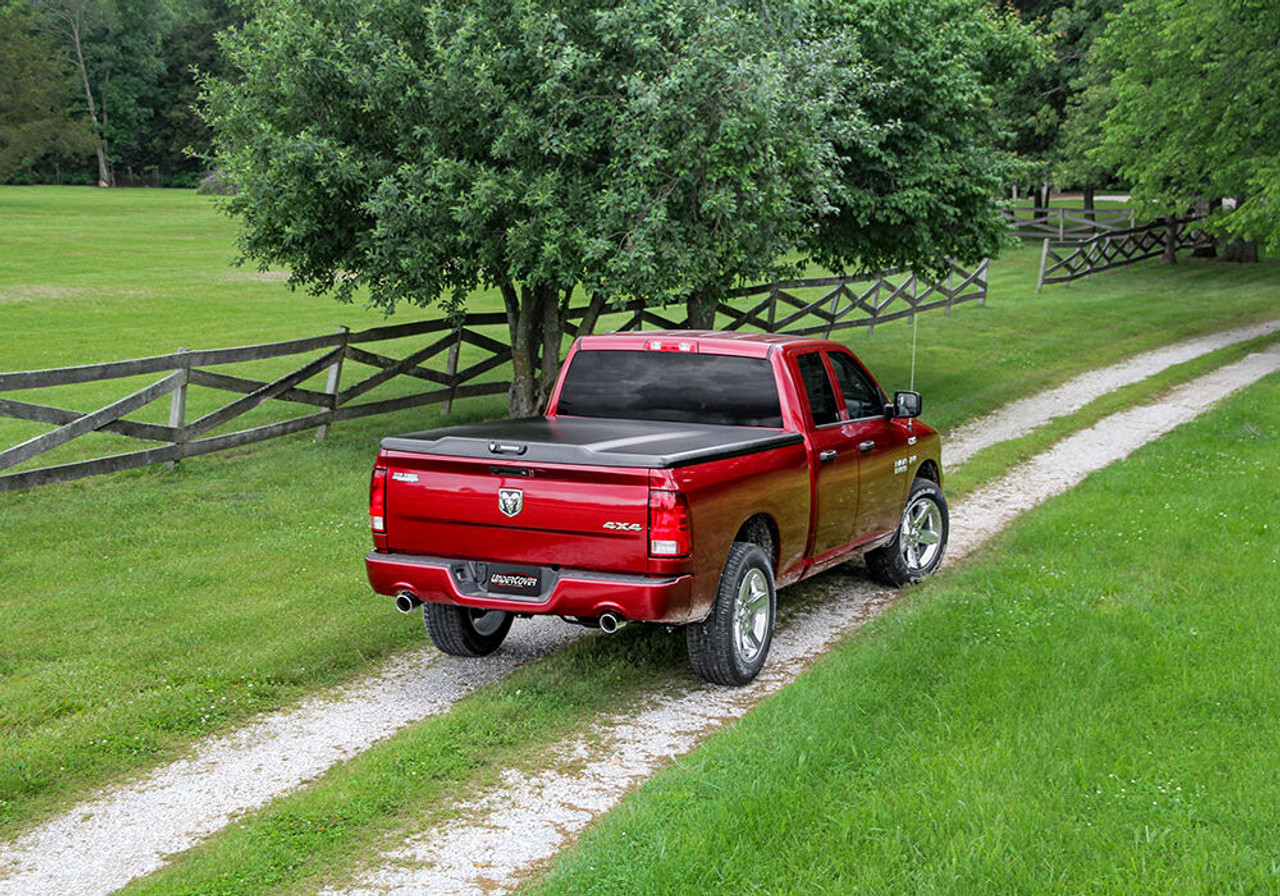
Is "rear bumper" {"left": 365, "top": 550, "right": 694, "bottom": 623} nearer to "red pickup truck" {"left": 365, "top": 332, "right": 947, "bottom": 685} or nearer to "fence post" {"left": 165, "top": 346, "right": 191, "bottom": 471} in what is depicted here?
"red pickup truck" {"left": 365, "top": 332, "right": 947, "bottom": 685}

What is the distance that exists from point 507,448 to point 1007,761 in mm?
3044

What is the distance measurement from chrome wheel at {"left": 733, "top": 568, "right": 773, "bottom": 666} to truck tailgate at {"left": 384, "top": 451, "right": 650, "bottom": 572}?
0.99 m

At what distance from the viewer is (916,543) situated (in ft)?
32.9

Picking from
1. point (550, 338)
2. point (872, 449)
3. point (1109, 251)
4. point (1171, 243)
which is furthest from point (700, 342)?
point (1171, 243)

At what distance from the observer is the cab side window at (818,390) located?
27.9ft

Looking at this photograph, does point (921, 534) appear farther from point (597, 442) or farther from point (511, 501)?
point (511, 501)

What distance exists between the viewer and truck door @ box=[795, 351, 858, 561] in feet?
27.1

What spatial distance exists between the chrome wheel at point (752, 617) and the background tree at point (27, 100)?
65.9 meters

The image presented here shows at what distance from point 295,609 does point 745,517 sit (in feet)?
11.7

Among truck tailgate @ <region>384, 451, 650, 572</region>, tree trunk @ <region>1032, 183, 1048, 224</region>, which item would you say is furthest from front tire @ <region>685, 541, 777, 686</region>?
tree trunk @ <region>1032, 183, 1048, 224</region>

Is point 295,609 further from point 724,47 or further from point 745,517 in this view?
point 724,47

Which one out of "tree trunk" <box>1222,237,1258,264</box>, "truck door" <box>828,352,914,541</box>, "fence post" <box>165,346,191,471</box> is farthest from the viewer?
"tree trunk" <box>1222,237,1258,264</box>

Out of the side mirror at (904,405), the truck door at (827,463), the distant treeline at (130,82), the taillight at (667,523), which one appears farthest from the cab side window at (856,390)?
the distant treeline at (130,82)

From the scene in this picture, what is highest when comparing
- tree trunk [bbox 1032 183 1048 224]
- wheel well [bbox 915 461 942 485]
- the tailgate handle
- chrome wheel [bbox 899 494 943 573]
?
tree trunk [bbox 1032 183 1048 224]
